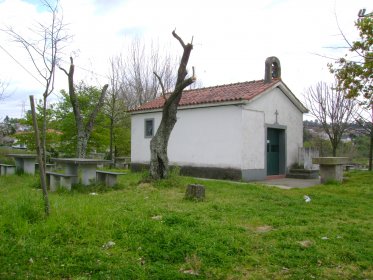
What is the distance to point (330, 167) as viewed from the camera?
A: 481 inches

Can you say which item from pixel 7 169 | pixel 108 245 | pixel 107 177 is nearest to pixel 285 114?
pixel 107 177

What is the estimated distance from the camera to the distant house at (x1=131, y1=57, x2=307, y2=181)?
43.0 feet

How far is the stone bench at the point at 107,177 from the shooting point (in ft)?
32.6

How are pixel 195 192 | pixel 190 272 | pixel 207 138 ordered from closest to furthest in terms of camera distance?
pixel 190 272, pixel 195 192, pixel 207 138

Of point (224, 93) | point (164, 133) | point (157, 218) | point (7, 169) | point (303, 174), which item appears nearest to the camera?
point (157, 218)

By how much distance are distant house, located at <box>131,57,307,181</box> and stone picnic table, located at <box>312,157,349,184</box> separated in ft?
7.47

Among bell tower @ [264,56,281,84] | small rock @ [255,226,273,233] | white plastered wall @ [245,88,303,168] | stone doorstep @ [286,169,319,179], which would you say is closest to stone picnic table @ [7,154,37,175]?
white plastered wall @ [245,88,303,168]

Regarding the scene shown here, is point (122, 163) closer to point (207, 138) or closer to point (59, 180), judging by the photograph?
point (207, 138)

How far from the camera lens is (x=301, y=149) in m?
15.6

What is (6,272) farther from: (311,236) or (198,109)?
(198,109)

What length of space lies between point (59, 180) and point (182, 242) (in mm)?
5637

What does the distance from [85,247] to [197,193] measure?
154 inches

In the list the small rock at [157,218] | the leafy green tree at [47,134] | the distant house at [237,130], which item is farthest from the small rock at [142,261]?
the leafy green tree at [47,134]

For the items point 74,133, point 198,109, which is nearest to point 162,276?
point 198,109
